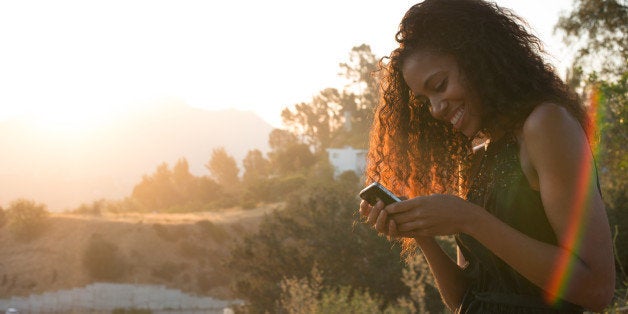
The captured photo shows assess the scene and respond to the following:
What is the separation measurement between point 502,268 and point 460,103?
16.2 inches

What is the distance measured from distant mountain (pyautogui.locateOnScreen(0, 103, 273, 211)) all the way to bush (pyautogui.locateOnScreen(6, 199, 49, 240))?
176ft

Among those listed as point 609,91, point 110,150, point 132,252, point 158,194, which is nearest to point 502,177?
point 609,91

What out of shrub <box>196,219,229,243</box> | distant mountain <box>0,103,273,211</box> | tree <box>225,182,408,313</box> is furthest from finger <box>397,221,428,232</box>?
distant mountain <box>0,103,273,211</box>

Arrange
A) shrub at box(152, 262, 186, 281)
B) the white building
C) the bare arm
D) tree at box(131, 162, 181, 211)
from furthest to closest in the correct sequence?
1. tree at box(131, 162, 181, 211)
2. the white building
3. shrub at box(152, 262, 186, 281)
4. the bare arm

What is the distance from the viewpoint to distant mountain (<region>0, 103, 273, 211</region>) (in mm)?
108375

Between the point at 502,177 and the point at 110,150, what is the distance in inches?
5791

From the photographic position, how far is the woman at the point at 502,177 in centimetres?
155

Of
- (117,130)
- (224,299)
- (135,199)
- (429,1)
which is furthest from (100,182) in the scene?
(429,1)

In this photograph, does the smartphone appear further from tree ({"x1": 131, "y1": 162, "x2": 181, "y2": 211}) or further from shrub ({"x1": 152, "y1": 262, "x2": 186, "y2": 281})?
tree ({"x1": 131, "y1": 162, "x2": 181, "y2": 211})

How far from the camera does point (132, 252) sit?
36969 millimetres

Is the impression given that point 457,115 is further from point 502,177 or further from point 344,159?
point 344,159

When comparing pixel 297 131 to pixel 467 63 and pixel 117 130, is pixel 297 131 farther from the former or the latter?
pixel 117 130

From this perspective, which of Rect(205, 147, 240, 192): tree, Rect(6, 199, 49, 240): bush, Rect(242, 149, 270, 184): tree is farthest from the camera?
Rect(205, 147, 240, 192): tree

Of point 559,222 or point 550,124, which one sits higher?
point 550,124
